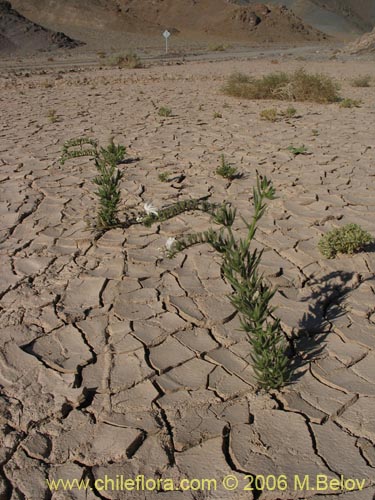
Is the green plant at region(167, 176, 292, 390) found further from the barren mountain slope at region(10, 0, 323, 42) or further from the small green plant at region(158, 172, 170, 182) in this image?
the barren mountain slope at region(10, 0, 323, 42)

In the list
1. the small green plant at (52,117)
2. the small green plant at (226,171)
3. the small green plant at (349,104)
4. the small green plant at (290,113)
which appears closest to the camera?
the small green plant at (226,171)

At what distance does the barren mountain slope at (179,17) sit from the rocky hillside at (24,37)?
9.36 meters

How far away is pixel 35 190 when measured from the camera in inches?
183

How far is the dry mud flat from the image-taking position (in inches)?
75.6

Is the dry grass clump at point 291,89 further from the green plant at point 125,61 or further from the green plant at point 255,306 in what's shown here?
the green plant at point 125,61

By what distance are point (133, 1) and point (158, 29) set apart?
907 cm

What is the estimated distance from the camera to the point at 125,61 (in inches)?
758

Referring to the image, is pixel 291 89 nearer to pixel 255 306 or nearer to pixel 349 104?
pixel 349 104

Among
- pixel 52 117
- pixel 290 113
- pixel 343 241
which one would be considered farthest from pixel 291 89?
pixel 343 241

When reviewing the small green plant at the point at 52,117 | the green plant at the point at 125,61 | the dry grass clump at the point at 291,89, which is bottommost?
the small green plant at the point at 52,117

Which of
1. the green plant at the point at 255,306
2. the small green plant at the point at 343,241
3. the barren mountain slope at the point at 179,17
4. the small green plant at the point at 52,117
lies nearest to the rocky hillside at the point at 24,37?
the barren mountain slope at the point at 179,17

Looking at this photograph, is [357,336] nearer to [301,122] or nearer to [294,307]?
[294,307]

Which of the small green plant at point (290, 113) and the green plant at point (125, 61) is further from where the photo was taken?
the green plant at point (125, 61)

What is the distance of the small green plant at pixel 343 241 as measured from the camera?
10.7 ft
